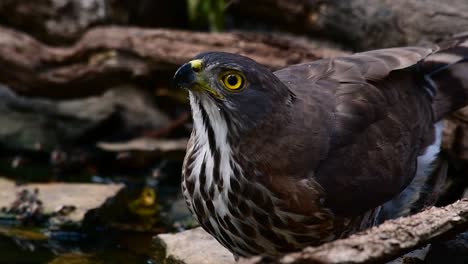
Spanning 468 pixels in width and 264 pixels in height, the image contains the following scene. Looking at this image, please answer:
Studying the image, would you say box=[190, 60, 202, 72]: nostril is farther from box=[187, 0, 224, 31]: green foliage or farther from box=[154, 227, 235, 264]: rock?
box=[187, 0, 224, 31]: green foliage

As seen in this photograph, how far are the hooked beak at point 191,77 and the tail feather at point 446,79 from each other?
6.25 feet

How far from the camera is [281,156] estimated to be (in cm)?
413

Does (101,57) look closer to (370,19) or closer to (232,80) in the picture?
(370,19)

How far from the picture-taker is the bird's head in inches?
156

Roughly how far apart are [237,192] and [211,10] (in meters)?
4.09

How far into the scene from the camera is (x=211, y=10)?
7898 millimetres

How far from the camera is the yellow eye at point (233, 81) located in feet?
13.2

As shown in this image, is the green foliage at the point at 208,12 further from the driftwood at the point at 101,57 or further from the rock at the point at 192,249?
the rock at the point at 192,249

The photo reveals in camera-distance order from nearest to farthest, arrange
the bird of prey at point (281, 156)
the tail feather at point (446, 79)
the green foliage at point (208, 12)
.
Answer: the bird of prey at point (281, 156) → the tail feather at point (446, 79) → the green foliage at point (208, 12)

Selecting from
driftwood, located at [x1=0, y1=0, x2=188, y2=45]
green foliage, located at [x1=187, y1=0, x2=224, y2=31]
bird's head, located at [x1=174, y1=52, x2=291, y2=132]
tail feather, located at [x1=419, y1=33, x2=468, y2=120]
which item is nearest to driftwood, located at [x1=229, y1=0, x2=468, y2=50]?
green foliage, located at [x1=187, y1=0, x2=224, y2=31]

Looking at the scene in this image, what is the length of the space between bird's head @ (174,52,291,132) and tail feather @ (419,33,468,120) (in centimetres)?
158

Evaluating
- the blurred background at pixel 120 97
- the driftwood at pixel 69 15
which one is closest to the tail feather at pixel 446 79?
the blurred background at pixel 120 97

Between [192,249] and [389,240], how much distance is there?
6.14 feet

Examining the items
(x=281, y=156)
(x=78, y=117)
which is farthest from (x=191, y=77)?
(x=78, y=117)
